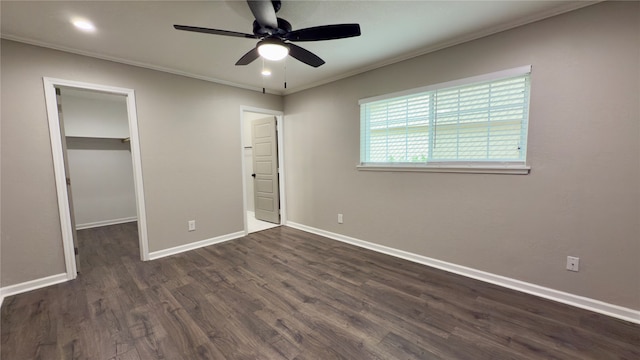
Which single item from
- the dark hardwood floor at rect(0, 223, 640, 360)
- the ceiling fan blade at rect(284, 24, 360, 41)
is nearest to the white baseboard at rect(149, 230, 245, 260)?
the dark hardwood floor at rect(0, 223, 640, 360)

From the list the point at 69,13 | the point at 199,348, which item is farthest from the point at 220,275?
the point at 69,13

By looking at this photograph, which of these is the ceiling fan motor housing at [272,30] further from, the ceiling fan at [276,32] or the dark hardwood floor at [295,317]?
the dark hardwood floor at [295,317]

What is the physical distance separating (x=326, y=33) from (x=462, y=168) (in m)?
1.94

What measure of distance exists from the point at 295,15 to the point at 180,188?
2.72 m

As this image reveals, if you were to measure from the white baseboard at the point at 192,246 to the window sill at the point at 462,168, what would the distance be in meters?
2.44

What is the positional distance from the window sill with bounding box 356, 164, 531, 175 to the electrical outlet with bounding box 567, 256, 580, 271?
801 mm

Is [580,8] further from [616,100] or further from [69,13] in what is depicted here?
[69,13]

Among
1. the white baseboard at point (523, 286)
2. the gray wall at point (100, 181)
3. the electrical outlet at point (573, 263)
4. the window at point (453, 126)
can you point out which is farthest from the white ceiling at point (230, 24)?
the gray wall at point (100, 181)

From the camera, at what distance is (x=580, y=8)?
2008 millimetres

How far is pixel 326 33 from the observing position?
1812 millimetres

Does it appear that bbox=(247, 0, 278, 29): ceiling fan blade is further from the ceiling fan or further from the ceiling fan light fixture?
the ceiling fan light fixture

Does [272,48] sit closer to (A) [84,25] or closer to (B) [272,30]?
(B) [272,30]

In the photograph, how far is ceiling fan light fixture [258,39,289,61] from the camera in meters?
1.88

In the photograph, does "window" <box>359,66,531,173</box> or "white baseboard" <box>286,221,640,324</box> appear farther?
"window" <box>359,66,531,173</box>
